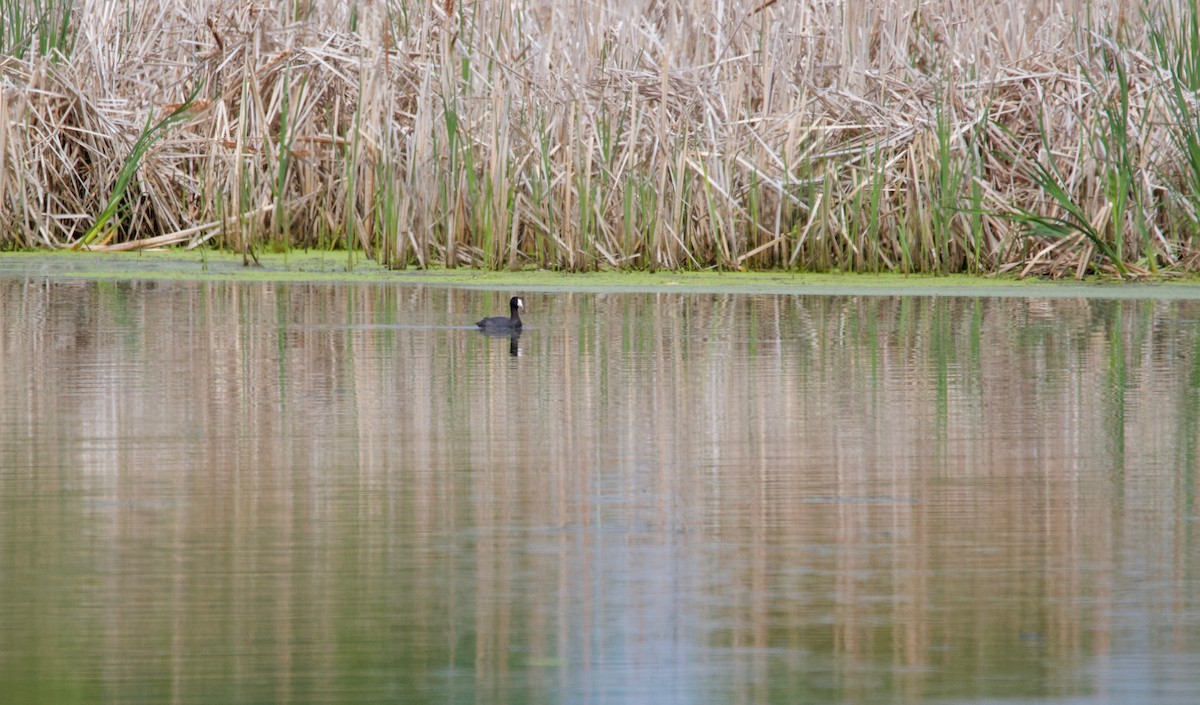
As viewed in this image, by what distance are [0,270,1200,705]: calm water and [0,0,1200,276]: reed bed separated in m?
3.33

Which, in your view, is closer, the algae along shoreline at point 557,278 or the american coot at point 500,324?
the american coot at point 500,324

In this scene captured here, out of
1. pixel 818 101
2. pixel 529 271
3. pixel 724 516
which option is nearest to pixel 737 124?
pixel 818 101

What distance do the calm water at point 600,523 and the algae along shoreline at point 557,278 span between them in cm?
258

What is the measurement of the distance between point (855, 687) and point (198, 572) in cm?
166

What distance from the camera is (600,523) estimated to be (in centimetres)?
520

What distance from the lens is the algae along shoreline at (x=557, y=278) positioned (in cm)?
1258

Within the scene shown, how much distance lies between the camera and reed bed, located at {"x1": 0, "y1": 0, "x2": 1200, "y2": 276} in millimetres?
13188

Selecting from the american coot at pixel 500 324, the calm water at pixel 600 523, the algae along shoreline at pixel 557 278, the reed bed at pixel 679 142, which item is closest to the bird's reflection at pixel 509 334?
the american coot at pixel 500 324

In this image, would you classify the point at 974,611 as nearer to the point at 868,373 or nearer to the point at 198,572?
the point at 198,572

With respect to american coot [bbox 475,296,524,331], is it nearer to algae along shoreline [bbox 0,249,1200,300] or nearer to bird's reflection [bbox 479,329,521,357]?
bird's reflection [bbox 479,329,521,357]

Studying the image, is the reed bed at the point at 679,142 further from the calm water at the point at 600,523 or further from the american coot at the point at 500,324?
the calm water at the point at 600,523

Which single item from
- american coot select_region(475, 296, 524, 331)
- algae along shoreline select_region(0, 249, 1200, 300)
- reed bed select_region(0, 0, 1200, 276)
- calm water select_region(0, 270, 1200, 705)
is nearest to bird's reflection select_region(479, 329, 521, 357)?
american coot select_region(475, 296, 524, 331)

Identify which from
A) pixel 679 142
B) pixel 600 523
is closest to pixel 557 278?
pixel 679 142

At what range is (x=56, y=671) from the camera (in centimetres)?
378
